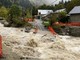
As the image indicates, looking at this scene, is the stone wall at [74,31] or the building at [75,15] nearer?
the stone wall at [74,31]

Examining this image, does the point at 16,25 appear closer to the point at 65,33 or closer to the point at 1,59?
the point at 65,33

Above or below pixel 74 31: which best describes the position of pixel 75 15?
above

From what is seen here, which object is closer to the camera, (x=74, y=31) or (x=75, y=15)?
(x=74, y=31)

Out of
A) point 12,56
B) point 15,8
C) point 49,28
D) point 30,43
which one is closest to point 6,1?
point 15,8

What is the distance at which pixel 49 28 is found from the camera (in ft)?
141

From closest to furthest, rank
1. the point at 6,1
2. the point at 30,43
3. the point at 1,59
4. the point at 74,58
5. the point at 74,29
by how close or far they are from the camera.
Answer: the point at 1,59 < the point at 74,58 < the point at 30,43 < the point at 74,29 < the point at 6,1

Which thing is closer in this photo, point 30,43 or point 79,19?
point 30,43

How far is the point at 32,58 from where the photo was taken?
17641 mm

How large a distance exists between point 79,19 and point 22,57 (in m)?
34.1

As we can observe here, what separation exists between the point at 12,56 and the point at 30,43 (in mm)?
7787

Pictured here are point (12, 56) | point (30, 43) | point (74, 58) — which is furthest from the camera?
point (30, 43)

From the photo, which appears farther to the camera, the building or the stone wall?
the building

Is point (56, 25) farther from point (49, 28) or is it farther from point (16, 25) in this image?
point (16, 25)

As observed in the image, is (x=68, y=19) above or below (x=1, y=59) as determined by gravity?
below
